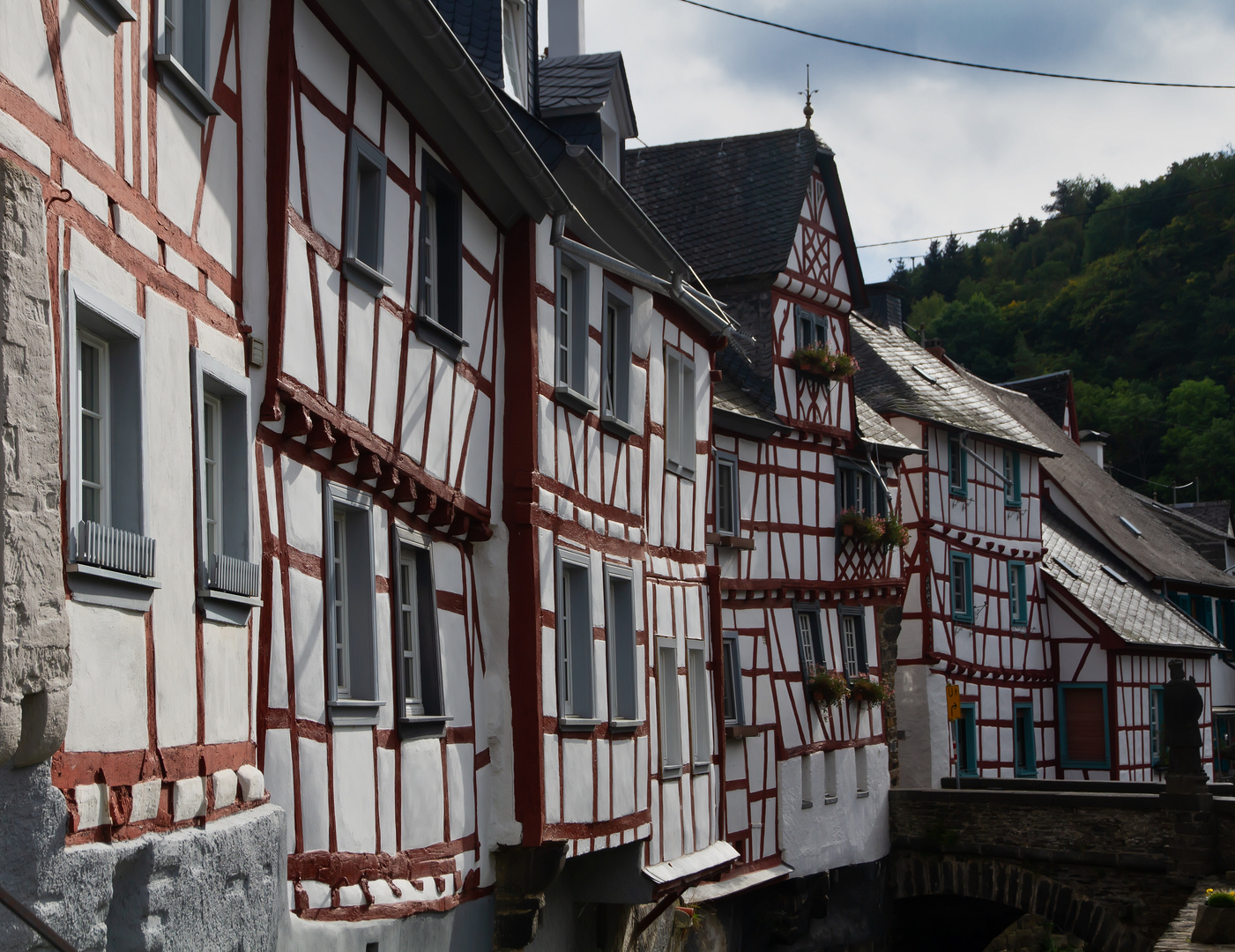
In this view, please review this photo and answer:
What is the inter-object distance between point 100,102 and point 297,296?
7.28 ft

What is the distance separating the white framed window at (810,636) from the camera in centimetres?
2330

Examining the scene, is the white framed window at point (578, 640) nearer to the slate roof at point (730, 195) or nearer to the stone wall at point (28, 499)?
the stone wall at point (28, 499)

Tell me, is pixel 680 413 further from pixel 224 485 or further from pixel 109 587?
pixel 109 587

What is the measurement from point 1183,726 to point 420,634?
15.8m

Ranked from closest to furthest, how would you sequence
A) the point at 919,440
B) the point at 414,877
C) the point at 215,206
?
Answer: the point at 215,206, the point at 414,877, the point at 919,440

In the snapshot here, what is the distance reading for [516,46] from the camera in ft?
44.9

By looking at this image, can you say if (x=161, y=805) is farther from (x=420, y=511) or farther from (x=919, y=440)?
(x=919, y=440)

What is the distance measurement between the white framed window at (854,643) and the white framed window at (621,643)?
34.4 feet

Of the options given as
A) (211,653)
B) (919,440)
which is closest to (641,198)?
(919,440)

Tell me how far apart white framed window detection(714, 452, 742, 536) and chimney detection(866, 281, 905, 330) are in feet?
53.7

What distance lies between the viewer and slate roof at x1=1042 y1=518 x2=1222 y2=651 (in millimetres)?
34969

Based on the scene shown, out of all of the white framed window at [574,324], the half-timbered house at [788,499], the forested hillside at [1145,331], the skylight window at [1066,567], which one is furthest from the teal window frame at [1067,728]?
the forested hillside at [1145,331]

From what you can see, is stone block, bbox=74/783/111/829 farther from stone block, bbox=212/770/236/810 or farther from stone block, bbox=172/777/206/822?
stone block, bbox=212/770/236/810

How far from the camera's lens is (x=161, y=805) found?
6355mm
